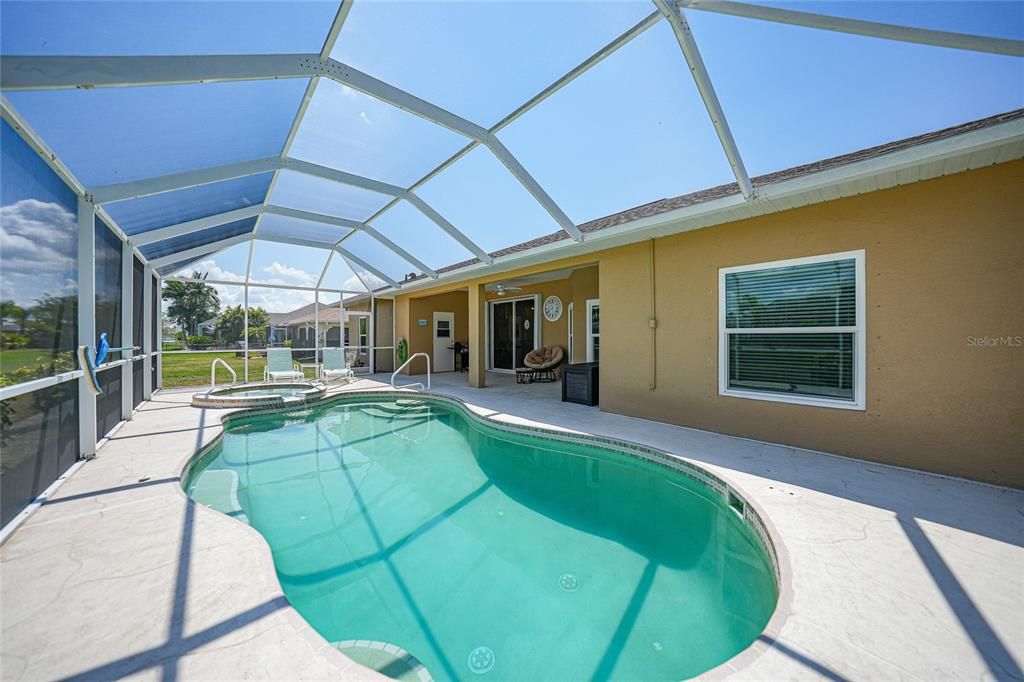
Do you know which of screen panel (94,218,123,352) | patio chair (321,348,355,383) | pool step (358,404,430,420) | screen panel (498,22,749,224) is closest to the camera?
screen panel (498,22,749,224)

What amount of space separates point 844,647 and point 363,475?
4.73 metres

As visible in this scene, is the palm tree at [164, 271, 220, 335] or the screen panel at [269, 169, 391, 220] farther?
the palm tree at [164, 271, 220, 335]

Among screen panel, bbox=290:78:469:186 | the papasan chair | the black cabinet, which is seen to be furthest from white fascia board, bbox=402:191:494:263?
the papasan chair

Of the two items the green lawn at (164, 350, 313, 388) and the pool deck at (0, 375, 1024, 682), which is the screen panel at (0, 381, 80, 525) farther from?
the green lawn at (164, 350, 313, 388)

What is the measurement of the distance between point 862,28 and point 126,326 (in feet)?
30.1

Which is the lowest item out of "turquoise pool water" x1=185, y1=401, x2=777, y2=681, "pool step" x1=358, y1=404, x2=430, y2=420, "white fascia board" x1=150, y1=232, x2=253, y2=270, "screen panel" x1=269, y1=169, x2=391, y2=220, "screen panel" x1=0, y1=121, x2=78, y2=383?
"turquoise pool water" x1=185, y1=401, x2=777, y2=681

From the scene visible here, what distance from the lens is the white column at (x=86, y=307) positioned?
3.88m

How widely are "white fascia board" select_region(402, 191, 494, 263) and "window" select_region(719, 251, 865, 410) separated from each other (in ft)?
15.1

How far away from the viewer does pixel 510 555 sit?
324 centimetres

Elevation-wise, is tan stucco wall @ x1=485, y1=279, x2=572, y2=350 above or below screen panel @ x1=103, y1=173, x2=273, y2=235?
below

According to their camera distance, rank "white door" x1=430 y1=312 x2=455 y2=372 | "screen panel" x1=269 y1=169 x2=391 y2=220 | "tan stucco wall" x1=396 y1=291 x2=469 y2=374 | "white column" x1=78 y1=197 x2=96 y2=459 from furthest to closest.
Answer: "white door" x1=430 y1=312 x2=455 y2=372, "tan stucco wall" x1=396 y1=291 x2=469 y2=374, "screen panel" x1=269 y1=169 x2=391 y2=220, "white column" x1=78 y1=197 x2=96 y2=459

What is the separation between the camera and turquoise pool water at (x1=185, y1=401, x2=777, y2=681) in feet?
7.54

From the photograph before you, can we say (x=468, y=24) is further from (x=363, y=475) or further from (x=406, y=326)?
(x=406, y=326)

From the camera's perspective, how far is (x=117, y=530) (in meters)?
2.84
